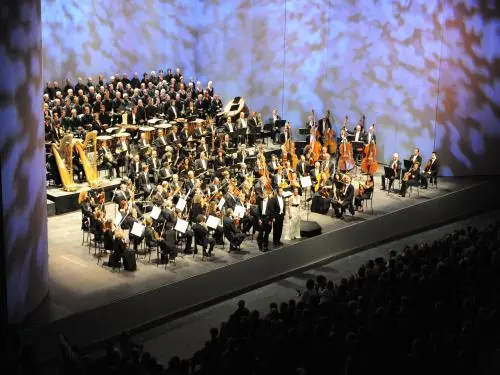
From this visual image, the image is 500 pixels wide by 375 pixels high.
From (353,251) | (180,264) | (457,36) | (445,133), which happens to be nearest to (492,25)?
(457,36)

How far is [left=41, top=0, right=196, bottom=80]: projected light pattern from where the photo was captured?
21625mm

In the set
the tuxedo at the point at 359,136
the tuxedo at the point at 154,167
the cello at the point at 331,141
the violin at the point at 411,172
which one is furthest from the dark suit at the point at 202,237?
the tuxedo at the point at 359,136

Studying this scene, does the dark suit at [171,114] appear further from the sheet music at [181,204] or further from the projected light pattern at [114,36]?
the sheet music at [181,204]

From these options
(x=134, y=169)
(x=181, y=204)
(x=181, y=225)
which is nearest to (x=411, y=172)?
(x=134, y=169)

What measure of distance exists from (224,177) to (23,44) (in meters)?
5.75

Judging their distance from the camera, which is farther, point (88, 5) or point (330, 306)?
point (88, 5)

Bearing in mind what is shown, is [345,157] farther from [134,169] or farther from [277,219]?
[134,169]

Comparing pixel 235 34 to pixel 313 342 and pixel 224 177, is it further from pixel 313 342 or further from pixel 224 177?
pixel 313 342

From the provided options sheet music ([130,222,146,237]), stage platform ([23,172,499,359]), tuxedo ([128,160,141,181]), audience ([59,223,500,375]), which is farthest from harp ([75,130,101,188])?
audience ([59,223,500,375])

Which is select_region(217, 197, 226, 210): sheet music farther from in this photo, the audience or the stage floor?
the audience

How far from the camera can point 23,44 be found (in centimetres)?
Answer: 1123

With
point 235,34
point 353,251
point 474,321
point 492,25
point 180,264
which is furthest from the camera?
point 235,34

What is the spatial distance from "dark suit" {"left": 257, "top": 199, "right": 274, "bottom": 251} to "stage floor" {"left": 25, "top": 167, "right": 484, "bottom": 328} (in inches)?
7.5

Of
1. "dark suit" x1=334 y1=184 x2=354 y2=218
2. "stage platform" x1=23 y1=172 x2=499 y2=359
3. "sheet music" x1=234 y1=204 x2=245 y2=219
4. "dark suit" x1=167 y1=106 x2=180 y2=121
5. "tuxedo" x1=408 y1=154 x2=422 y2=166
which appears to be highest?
"dark suit" x1=167 y1=106 x2=180 y2=121
